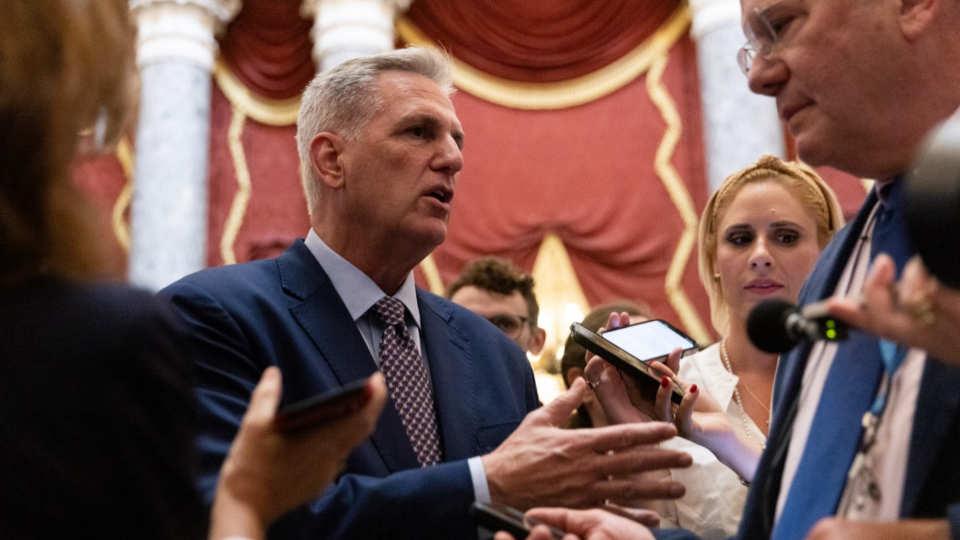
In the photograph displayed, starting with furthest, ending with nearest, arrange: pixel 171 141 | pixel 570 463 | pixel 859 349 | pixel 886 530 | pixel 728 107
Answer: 1. pixel 171 141
2. pixel 728 107
3. pixel 570 463
4. pixel 859 349
5. pixel 886 530

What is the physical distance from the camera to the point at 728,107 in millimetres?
6613

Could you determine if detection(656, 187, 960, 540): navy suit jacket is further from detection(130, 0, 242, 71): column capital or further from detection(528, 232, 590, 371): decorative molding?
detection(130, 0, 242, 71): column capital

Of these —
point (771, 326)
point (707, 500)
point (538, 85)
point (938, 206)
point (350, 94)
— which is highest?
point (538, 85)

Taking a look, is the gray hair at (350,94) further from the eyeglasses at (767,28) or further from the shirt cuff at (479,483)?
the eyeglasses at (767,28)

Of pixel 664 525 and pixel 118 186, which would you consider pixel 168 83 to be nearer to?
pixel 118 186

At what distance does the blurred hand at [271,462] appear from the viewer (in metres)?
0.98

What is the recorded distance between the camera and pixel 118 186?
7512 millimetres

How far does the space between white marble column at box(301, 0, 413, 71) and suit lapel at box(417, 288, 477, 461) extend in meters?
5.25

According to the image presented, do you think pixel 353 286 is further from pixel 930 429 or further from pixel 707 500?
pixel 930 429

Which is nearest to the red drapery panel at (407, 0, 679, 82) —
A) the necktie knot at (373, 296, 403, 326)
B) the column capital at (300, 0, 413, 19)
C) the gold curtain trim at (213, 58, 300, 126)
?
the column capital at (300, 0, 413, 19)

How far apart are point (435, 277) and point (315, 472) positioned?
20.4 ft

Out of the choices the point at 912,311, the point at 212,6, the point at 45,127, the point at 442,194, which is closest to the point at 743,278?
the point at 442,194

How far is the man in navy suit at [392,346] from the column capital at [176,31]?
5114 millimetres

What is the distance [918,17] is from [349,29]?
632 cm
